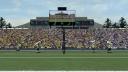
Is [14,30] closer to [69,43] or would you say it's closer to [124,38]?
[69,43]

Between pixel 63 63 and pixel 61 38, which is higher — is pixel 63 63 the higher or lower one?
the higher one

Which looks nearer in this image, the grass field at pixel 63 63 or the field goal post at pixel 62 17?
the grass field at pixel 63 63

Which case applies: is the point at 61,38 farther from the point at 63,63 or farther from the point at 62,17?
the point at 63,63

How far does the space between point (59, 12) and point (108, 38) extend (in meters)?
10.7

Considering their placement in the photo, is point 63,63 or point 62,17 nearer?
point 63,63

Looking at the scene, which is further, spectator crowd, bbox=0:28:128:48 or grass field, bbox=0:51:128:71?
spectator crowd, bbox=0:28:128:48

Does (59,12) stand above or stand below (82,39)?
above

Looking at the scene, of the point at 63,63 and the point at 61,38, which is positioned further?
the point at 61,38

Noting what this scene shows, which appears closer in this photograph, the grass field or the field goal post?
the grass field

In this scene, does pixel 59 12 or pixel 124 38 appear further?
pixel 124 38

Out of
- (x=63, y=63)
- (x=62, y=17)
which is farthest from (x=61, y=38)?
(x=63, y=63)

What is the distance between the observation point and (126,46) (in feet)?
199

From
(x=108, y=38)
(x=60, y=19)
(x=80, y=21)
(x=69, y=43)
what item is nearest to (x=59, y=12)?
(x=60, y=19)

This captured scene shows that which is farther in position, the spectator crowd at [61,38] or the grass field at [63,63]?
the spectator crowd at [61,38]
